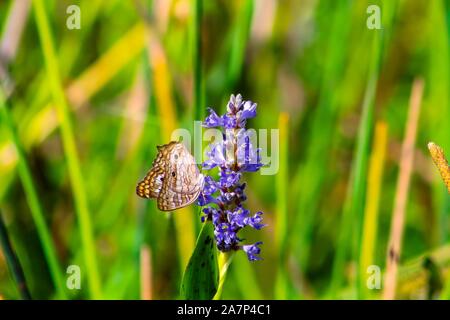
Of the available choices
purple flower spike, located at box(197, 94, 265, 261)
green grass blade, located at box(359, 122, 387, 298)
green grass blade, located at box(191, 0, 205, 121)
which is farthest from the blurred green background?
purple flower spike, located at box(197, 94, 265, 261)

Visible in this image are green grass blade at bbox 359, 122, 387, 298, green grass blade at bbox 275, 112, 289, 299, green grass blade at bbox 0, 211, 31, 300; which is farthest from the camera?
green grass blade at bbox 359, 122, 387, 298

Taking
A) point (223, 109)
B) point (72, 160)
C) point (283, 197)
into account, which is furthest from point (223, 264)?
point (223, 109)

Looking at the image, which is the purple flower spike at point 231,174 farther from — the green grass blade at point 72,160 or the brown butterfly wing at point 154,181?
the green grass blade at point 72,160

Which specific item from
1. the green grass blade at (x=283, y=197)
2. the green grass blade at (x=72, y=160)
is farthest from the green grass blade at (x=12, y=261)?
the green grass blade at (x=283, y=197)

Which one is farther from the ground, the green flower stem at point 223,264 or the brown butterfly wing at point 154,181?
the brown butterfly wing at point 154,181

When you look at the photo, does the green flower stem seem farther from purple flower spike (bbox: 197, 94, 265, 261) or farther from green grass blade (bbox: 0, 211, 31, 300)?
green grass blade (bbox: 0, 211, 31, 300)
